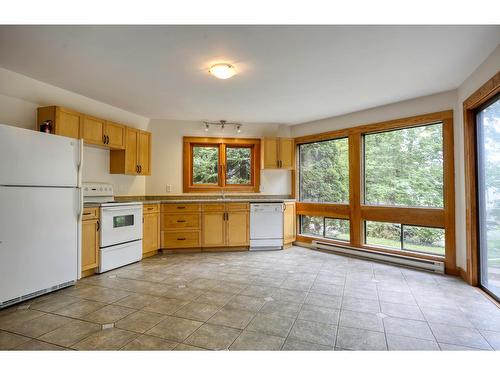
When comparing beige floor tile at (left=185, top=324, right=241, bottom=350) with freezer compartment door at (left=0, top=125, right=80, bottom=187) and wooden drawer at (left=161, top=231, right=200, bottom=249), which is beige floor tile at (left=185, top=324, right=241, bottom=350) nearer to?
freezer compartment door at (left=0, top=125, right=80, bottom=187)

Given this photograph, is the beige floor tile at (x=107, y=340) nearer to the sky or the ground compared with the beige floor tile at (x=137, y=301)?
nearer to the sky

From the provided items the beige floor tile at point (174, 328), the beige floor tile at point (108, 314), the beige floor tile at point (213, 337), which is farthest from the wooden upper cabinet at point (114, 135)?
the beige floor tile at point (213, 337)

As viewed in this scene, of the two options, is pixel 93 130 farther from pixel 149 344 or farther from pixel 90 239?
pixel 149 344

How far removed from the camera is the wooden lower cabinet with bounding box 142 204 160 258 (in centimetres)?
416

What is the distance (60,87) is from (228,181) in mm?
2917

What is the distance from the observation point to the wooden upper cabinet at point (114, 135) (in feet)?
12.8

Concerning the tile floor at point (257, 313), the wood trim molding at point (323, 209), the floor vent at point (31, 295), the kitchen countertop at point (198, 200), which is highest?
the kitchen countertop at point (198, 200)

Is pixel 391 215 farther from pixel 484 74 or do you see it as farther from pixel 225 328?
pixel 225 328

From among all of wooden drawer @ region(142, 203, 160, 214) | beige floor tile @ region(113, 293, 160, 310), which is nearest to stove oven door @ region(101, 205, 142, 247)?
wooden drawer @ region(142, 203, 160, 214)

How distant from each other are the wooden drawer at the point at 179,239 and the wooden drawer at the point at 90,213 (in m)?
1.24

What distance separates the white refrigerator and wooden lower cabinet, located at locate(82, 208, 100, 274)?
24cm

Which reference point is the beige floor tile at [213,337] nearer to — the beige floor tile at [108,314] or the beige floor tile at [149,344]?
the beige floor tile at [149,344]
